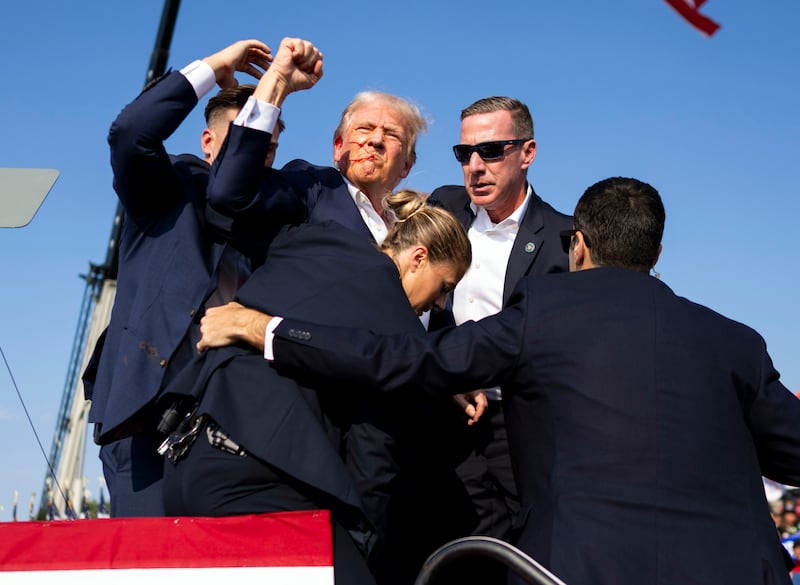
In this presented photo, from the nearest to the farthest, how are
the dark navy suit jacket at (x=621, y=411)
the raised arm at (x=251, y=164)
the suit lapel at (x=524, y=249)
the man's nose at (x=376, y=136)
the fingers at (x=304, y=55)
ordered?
the dark navy suit jacket at (x=621, y=411) → the raised arm at (x=251, y=164) → the fingers at (x=304, y=55) → the man's nose at (x=376, y=136) → the suit lapel at (x=524, y=249)

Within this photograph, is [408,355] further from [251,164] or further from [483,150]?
[483,150]

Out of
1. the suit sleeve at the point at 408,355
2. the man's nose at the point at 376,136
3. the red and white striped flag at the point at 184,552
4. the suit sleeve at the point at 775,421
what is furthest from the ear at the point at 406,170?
the red and white striped flag at the point at 184,552

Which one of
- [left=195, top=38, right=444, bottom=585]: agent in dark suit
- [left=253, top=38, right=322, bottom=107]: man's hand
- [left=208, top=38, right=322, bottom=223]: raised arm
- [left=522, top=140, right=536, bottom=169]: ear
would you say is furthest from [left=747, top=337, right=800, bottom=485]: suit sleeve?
[left=522, top=140, right=536, bottom=169]: ear

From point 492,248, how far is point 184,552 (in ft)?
7.31

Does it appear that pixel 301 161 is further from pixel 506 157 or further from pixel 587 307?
pixel 587 307

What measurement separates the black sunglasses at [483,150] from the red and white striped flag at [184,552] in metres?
2.42

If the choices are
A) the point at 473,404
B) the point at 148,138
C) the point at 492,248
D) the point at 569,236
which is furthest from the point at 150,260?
the point at 492,248

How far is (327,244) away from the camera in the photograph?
3.00 metres

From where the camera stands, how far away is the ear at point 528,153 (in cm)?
474

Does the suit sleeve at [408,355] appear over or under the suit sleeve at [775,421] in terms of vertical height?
over

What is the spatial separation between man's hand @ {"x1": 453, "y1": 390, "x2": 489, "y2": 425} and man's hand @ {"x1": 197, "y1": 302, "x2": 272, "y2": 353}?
927 mm

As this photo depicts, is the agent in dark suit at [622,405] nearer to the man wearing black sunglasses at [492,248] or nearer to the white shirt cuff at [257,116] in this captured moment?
the white shirt cuff at [257,116]

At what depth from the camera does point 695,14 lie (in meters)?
4.80

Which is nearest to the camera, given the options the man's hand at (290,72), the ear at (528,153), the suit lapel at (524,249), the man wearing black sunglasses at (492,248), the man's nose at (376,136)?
the man's hand at (290,72)
